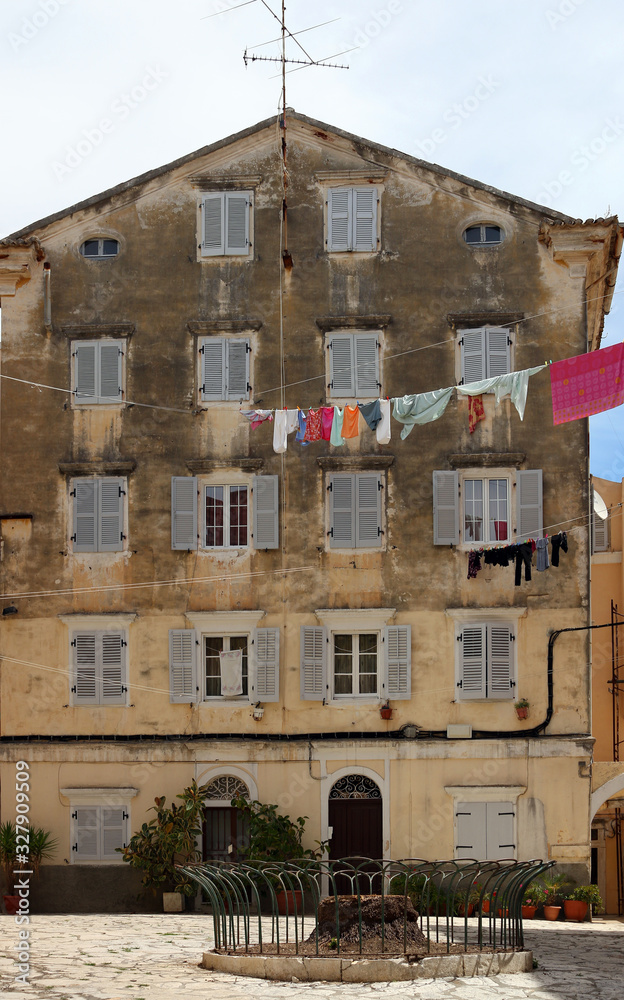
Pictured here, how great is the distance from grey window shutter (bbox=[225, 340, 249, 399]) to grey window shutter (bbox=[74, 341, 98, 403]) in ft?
9.63

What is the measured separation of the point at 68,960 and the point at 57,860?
11037 mm

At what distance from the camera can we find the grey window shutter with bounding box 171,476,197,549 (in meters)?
27.1

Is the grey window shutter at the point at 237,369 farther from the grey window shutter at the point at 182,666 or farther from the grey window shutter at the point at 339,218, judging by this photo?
the grey window shutter at the point at 182,666

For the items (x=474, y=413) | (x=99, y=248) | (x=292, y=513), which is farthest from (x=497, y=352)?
(x=99, y=248)

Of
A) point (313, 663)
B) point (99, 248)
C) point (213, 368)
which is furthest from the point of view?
point (99, 248)

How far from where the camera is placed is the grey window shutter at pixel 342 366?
27.6 m

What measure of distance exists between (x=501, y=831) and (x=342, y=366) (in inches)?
411

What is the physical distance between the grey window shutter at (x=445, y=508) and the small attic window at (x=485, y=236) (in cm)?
535

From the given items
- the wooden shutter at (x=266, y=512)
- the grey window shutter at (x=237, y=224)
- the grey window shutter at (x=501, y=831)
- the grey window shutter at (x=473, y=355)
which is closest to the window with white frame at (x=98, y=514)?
the wooden shutter at (x=266, y=512)

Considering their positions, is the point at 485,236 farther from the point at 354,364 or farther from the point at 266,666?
the point at 266,666

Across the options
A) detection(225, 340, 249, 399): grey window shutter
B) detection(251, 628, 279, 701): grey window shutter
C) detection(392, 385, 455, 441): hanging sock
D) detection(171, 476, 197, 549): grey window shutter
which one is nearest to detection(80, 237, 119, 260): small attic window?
detection(225, 340, 249, 399): grey window shutter

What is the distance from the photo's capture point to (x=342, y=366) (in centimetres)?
2773

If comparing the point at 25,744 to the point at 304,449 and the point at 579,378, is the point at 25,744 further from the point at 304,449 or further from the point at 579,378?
the point at 579,378

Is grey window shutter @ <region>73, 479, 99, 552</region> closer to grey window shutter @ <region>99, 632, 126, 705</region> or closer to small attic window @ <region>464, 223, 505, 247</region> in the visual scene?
grey window shutter @ <region>99, 632, 126, 705</region>
